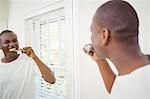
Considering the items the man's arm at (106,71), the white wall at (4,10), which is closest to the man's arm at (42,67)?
the white wall at (4,10)

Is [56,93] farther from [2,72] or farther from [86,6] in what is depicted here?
[86,6]

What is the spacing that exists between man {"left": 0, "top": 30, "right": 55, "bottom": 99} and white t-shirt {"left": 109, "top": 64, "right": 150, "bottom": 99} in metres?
0.57

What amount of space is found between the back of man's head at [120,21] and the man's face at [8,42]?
2.00ft

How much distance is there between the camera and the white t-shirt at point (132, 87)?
537 millimetres

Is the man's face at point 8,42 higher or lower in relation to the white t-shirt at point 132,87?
higher

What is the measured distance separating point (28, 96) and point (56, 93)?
143mm

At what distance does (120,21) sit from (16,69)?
2.21ft

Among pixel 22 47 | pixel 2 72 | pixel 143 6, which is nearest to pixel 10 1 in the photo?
pixel 22 47

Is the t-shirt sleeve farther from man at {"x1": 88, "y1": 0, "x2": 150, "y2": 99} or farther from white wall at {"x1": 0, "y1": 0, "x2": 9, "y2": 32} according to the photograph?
man at {"x1": 88, "y1": 0, "x2": 150, "y2": 99}

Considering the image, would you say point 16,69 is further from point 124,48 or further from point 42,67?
point 124,48

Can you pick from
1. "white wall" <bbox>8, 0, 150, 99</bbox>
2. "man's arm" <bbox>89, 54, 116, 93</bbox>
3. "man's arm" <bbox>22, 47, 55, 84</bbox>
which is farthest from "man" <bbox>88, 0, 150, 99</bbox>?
"man's arm" <bbox>22, 47, 55, 84</bbox>

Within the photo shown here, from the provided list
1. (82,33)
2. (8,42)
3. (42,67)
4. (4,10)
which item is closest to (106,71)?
(82,33)

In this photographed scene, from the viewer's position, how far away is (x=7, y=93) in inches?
42.8

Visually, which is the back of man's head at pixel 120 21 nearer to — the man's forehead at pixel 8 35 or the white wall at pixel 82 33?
the white wall at pixel 82 33
